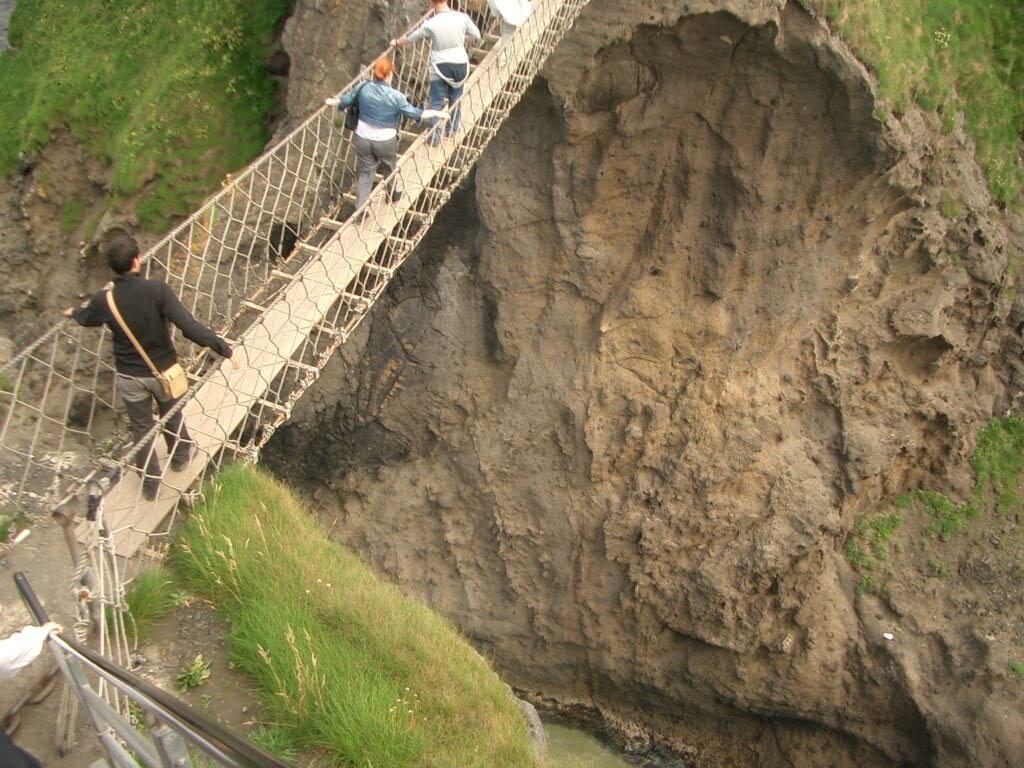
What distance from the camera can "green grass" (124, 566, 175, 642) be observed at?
4066mm

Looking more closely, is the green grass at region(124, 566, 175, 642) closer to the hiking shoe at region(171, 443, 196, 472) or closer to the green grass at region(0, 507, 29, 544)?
the hiking shoe at region(171, 443, 196, 472)

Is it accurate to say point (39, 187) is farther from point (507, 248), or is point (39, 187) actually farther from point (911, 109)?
point (911, 109)

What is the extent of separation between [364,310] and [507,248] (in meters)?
3.20

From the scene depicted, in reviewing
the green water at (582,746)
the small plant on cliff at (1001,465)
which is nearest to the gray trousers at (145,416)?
the green water at (582,746)

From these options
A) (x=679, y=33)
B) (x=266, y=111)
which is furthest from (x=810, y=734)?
(x=266, y=111)

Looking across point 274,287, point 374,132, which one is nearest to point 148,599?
point 274,287

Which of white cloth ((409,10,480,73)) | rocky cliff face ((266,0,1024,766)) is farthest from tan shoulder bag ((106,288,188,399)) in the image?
rocky cliff face ((266,0,1024,766))

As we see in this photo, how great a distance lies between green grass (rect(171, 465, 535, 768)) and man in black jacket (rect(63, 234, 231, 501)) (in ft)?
1.21

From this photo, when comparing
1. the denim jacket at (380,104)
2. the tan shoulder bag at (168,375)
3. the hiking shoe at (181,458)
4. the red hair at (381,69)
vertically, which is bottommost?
the hiking shoe at (181,458)

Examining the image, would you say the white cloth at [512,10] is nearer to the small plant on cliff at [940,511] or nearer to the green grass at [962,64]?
the green grass at [962,64]

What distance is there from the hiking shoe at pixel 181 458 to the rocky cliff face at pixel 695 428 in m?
4.28

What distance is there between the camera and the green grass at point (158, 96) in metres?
8.95

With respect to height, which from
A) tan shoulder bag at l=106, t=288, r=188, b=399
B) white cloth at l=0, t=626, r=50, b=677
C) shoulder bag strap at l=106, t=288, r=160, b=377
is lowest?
white cloth at l=0, t=626, r=50, b=677

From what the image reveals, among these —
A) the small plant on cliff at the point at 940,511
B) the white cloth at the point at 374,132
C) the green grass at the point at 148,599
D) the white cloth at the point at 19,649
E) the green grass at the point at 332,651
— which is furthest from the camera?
the small plant on cliff at the point at 940,511
